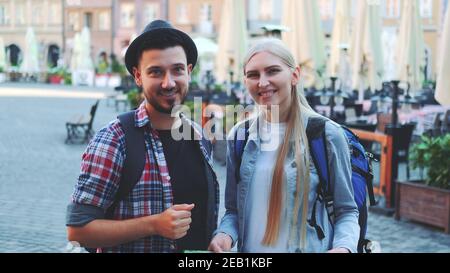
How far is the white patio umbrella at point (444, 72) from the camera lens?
7707mm

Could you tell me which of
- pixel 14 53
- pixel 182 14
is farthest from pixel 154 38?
pixel 14 53

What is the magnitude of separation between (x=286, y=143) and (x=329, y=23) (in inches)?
1727

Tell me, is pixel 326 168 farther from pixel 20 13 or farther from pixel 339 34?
pixel 20 13

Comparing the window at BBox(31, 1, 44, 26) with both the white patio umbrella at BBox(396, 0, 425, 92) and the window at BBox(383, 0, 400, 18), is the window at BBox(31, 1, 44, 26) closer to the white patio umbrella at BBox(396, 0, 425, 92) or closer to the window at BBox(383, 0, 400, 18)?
the window at BBox(383, 0, 400, 18)

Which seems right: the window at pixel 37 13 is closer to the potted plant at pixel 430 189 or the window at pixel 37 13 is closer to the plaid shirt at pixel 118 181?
the potted plant at pixel 430 189

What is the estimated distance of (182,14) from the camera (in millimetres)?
54344

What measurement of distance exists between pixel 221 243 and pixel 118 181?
420mm

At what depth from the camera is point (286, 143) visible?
2.38m

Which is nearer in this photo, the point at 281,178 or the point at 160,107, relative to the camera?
the point at 160,107

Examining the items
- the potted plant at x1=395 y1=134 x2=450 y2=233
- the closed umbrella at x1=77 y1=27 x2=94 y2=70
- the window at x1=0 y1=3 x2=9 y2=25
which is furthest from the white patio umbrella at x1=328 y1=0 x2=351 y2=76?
the window at x1=0 y1=3 x2=9 y2=25

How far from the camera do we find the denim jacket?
2338 millimetres

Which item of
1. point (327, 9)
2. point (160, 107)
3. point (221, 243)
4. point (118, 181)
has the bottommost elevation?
point (221, 243)

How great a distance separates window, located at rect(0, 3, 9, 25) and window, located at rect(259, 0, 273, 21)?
25258 mm

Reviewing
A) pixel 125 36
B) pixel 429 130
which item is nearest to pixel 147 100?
pixel 429 130
